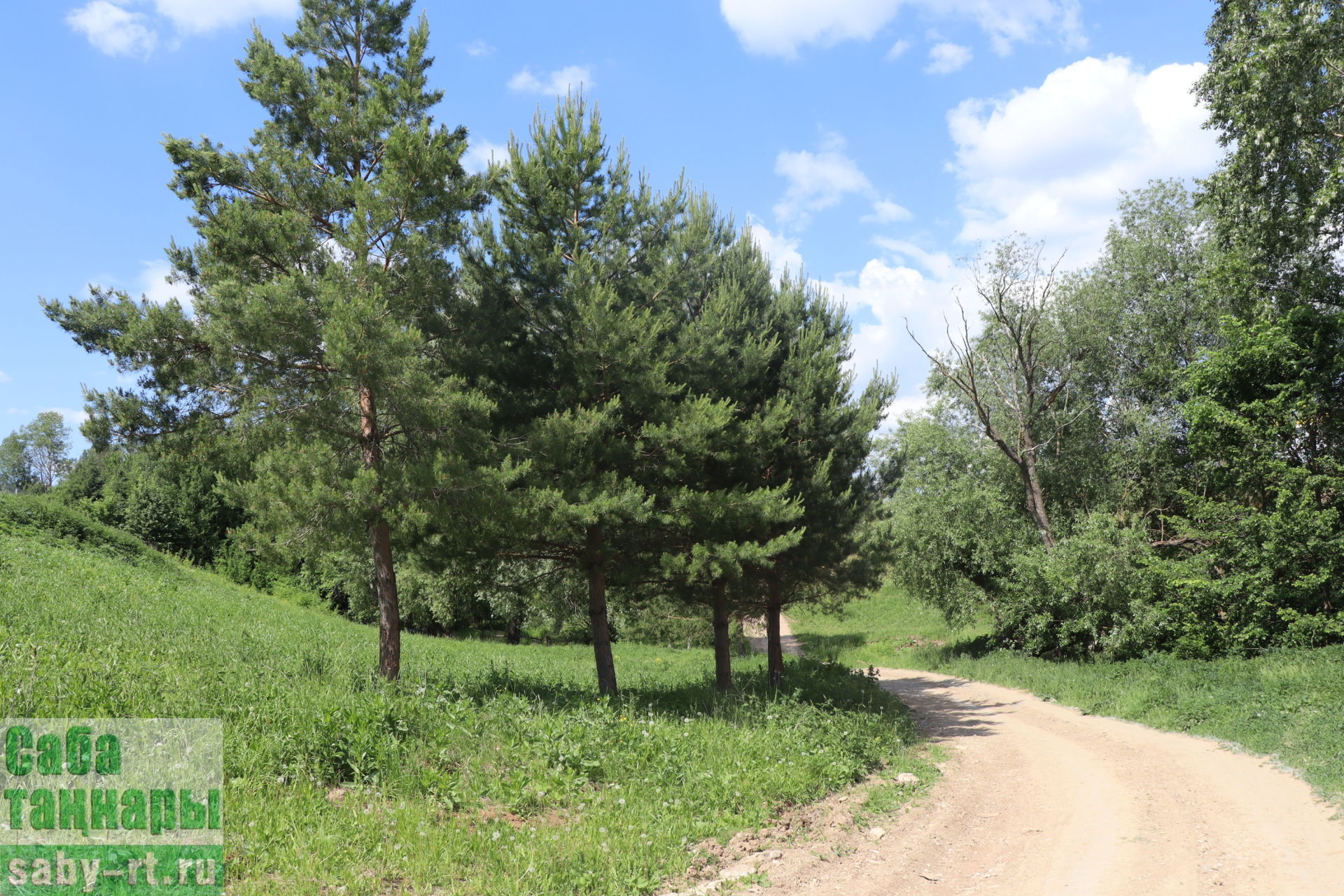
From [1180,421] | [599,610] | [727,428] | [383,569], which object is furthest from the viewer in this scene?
[1180,421]

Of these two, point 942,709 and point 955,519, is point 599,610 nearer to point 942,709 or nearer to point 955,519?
point 942,709

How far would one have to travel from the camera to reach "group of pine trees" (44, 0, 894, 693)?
10172 millimetres

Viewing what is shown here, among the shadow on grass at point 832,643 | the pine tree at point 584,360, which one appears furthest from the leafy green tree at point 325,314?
the shadow on grass at point 832,643

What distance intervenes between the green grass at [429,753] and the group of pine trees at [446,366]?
1.95 metres

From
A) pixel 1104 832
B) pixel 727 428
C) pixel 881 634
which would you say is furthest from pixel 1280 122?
pixel 881 634

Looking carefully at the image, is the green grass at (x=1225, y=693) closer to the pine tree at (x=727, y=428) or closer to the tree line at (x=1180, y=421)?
the tree line at (x=1180, y=421)

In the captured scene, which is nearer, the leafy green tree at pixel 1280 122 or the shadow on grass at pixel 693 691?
the shadow on grass at pixel 693 691

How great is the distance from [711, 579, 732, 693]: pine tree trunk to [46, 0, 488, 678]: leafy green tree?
24.6ft

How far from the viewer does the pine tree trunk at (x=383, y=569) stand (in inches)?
434

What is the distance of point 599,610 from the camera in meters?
14.0

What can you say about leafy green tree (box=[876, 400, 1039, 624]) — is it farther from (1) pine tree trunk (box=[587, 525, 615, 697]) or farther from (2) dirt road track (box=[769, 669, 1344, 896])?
(1) pine tree trunk (box=[587, 525, 615, 697])

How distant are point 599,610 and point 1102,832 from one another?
8.64 metres

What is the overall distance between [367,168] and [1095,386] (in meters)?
24.1

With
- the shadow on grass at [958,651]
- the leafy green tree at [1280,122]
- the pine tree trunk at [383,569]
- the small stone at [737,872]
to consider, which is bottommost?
the shadow on grass at [958,651]
